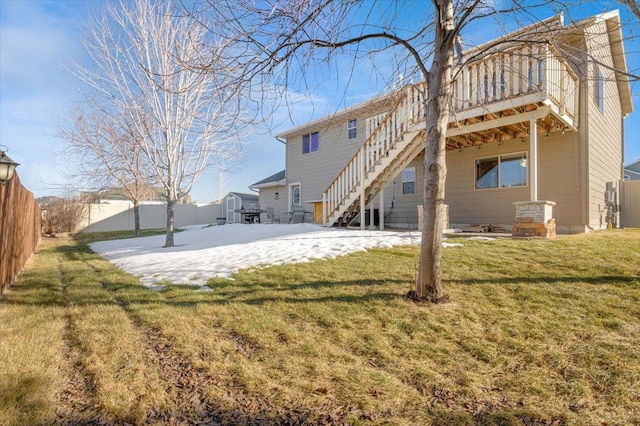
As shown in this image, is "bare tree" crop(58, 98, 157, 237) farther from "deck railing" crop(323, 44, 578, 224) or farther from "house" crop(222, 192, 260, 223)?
"house" crop(222, 192, 260, 223)

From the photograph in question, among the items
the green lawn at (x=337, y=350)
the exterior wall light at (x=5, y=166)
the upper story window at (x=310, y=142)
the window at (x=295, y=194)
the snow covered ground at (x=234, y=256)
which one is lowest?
the green lawn at (x=337, y=350)

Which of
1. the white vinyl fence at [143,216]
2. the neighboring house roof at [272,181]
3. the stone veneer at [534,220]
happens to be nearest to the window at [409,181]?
the stone veneer at [534,220]

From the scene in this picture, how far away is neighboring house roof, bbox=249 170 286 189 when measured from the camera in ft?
57.4

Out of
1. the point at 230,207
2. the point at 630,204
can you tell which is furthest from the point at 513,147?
the point at 230,207

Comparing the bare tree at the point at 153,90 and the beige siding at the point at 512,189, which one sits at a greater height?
the bare tree at the point at 153,90

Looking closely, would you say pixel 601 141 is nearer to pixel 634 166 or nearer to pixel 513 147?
pixel 513 147

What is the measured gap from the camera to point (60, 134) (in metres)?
11.8

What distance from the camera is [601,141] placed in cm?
944

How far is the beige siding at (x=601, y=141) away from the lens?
8.24 m

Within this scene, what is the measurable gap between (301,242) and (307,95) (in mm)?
3760

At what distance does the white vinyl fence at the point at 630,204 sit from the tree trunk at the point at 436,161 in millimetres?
11487

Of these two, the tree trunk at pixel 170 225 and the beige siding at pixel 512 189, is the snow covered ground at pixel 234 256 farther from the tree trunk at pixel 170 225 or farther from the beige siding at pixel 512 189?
the beige siding at pixel 512 189

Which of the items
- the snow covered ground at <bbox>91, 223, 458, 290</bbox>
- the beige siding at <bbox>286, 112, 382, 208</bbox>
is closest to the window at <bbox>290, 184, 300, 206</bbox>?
the beige siding at <bbox>286, 112, 382, 208</bbox>

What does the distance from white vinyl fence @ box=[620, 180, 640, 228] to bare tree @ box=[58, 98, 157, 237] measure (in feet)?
48.4
